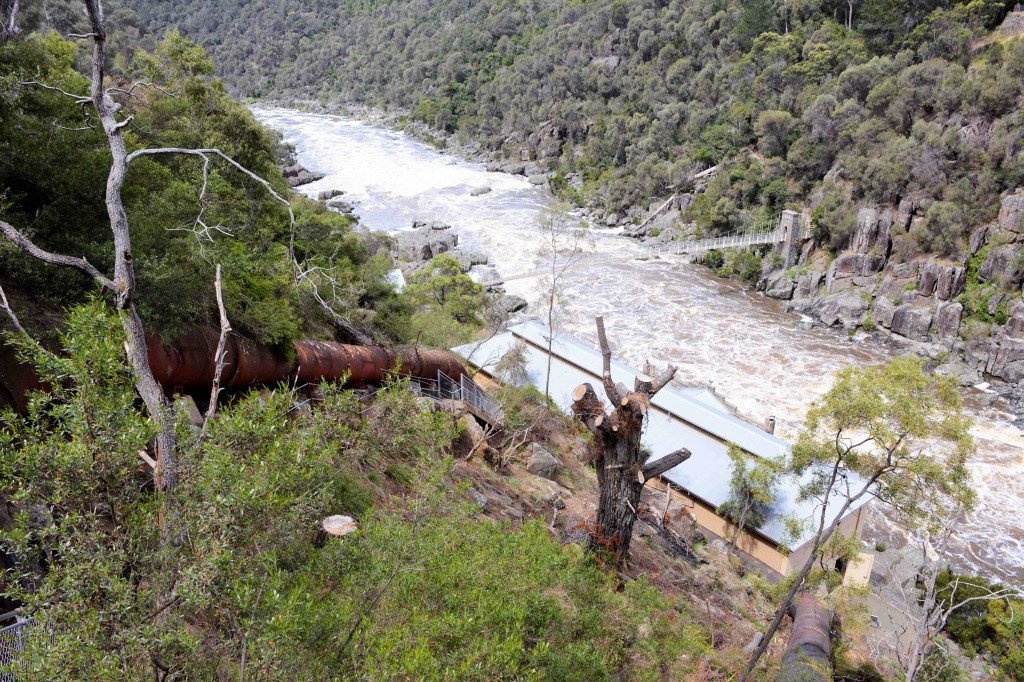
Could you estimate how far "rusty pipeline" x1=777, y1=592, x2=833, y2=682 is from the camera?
9.00m

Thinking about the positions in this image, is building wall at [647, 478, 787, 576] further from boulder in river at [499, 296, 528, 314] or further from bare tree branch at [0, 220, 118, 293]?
boulder in river at [499, 296, 528, 314]

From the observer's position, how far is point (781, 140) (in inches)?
1703

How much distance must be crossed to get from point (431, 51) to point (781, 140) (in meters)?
70.8

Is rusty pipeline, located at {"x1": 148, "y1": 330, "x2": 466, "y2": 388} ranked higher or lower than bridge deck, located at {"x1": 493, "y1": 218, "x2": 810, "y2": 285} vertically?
higher

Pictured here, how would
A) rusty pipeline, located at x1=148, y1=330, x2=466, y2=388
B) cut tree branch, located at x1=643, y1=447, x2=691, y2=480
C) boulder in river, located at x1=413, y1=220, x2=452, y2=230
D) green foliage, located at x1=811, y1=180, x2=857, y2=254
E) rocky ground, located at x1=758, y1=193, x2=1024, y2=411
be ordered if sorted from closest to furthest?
rusty pipeline, located at x1=148, y1=330, x2=466, y2=388 → cut tree branch, located at x1=643, y1=447, x2=691, y2=480 → rocky ground, located at x1=758, y1=193, x2=1024, y2=411 → green foliage, located at x1=811, y1=180, x2=857, y2=254 → boulder in river, located at x1=413, y1=220, x2=452, y2=230

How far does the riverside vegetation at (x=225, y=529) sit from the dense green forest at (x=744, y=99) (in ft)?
102

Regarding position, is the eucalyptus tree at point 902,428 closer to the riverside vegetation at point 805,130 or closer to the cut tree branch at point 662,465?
the cut tree branch at point 662,465

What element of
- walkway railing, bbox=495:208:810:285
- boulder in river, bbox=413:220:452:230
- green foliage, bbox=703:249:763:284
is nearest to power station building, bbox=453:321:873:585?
walkway railing, bbox=495:208:810:285

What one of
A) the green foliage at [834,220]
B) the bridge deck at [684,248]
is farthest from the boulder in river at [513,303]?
the green foliage at [834,220]

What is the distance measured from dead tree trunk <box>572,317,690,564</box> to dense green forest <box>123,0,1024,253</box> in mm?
27848

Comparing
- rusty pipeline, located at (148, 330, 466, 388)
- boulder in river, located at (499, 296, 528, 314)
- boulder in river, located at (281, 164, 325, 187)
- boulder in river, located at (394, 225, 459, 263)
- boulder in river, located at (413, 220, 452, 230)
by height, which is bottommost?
boulder in river, located at (499, 296, 528, 314)

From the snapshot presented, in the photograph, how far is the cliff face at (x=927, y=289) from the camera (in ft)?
85.6

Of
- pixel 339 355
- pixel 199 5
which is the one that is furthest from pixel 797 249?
pixel 199 5

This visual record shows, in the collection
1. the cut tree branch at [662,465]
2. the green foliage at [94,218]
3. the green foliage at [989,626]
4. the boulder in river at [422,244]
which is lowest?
the green foliage at [989,626]
